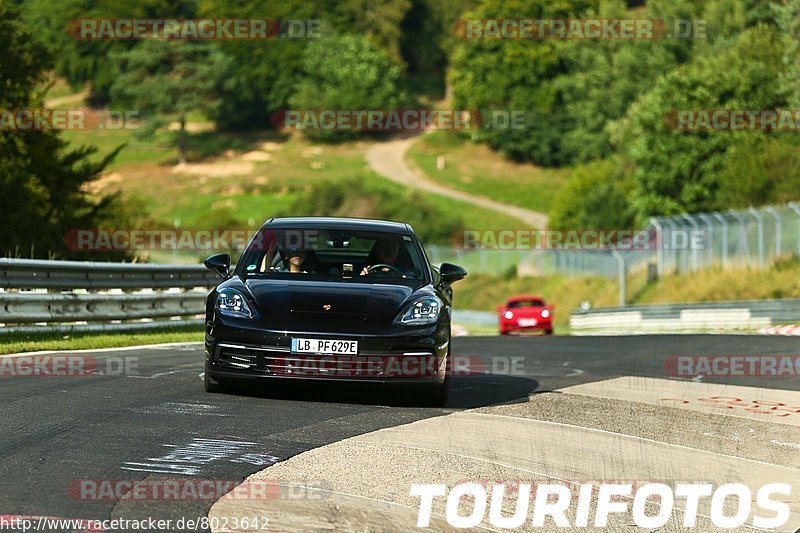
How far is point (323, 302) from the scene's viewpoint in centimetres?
1098

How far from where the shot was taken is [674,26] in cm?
9169

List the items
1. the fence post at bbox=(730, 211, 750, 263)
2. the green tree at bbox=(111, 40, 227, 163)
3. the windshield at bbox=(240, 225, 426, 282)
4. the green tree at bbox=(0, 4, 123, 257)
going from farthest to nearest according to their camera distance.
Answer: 1. the green tree at bbox=(111, 40, 227, 163)
2. the fence post at bbox=(730, 211, 750, 263)
3. the green tree at bbox=(0, 4, 123, 257)
4. the windshield at bbox=(240, 225, 426, 282)

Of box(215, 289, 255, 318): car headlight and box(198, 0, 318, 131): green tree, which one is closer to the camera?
box(215, 289, 255, 318): car headlight

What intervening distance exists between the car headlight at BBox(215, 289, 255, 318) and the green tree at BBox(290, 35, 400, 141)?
116m

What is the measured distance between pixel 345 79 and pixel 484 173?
19.3 metres

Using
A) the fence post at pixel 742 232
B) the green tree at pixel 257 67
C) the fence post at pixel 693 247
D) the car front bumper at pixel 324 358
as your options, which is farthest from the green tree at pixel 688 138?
the green tree at pixel 257 67

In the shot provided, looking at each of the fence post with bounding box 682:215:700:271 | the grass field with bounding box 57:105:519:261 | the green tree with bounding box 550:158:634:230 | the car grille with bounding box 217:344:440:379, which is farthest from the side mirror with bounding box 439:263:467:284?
the grass field with bounding box 57:105:519:261

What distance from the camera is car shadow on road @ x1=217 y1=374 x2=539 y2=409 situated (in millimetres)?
11383

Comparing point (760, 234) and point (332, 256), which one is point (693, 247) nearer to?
point (760, 234)

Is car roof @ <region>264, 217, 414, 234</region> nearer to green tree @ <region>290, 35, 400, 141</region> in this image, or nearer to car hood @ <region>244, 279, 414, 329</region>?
car hood @ <region>244, 279, 414, 329</region>

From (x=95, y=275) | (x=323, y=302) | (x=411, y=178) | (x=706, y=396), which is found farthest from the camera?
(x=411, y=178)

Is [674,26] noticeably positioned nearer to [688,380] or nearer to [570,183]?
[570,183]

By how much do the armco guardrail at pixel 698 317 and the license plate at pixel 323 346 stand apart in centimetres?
2054

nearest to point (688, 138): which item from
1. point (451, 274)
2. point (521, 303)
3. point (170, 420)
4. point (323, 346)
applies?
point (521, 303)
